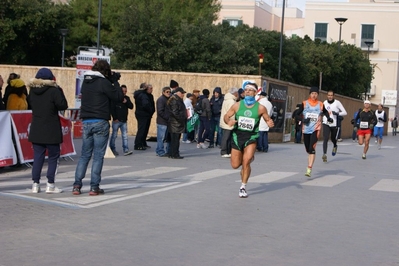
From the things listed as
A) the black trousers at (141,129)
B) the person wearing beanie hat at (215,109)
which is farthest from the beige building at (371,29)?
the black trousers at (141,129)

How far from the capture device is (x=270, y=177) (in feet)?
52.6

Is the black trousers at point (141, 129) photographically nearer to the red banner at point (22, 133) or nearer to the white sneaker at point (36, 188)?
the red banner at point (22, 133)

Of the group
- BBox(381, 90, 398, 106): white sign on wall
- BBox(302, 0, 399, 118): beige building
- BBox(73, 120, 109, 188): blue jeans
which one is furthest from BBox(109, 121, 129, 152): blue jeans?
BBox(302, 0, 399, 118): beige building

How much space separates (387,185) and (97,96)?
669 centimetres

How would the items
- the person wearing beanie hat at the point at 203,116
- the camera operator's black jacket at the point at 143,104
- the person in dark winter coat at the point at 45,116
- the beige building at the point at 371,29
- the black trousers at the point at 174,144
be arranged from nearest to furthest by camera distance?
the person in dark winter coat at the point at 45,116 < the black trousers at the point at 174,144 < the camera operator's black jacket at the point at 143,104 < the person wearing beanie hat at the point at 203,116 < the beige building at the point at 371,29

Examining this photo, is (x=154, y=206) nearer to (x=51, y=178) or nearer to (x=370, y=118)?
(x=51, y=178)

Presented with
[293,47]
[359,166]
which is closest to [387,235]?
[359,166]

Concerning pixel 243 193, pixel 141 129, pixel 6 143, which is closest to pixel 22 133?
pixel 6 143

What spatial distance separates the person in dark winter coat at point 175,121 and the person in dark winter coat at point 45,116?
7.51 meters

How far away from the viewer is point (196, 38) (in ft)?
145

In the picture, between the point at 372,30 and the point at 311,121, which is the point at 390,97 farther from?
the point at 311,121

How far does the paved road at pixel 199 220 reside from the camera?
788 cm

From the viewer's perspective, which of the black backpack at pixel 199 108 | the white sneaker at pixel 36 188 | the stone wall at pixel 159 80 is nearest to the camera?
the white sneaker at pixel 36 188

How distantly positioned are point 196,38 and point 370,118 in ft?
68.2
